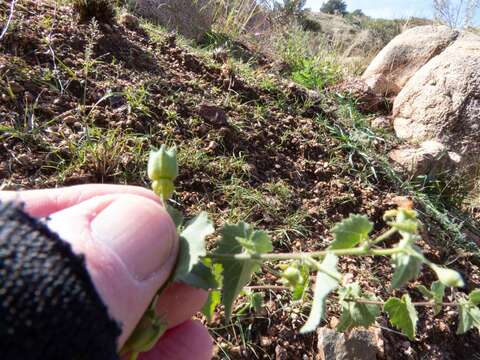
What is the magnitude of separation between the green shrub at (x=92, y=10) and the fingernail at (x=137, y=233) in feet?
7.57

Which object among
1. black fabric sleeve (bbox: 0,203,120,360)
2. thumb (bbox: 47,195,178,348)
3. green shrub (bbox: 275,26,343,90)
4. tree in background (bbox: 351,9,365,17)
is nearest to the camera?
black fabric sleeve (bbox: 0,203,120,360)

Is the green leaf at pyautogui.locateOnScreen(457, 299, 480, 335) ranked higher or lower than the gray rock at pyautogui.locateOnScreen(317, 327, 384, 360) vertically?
higher

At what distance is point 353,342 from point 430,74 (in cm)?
293

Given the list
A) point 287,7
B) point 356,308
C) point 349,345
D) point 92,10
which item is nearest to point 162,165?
point 356,308

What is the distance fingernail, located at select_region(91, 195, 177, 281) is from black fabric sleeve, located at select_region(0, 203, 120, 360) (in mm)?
94

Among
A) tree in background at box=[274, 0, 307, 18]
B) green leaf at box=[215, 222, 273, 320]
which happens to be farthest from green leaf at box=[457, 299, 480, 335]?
tree in background at box=[274, 0, 307, 18]

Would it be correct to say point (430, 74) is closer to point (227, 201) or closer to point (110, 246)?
point (227, 201)

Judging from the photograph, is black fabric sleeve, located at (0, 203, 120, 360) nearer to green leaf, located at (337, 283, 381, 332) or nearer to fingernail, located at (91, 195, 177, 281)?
fingernail, located at (91, 195, 177, 281)

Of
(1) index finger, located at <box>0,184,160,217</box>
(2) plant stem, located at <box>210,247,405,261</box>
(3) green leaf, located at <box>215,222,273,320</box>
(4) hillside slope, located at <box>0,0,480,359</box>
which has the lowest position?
(4) hillside slope, located at <box>0,0,480,359</box>

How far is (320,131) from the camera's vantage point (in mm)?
3045

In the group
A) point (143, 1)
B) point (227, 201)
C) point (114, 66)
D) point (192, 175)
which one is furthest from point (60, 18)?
point (143, 1)

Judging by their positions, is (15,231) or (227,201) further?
(227,201)

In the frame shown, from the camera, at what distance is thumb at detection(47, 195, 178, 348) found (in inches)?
32.3

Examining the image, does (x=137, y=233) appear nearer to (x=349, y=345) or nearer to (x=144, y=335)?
(x=144, y=335)
